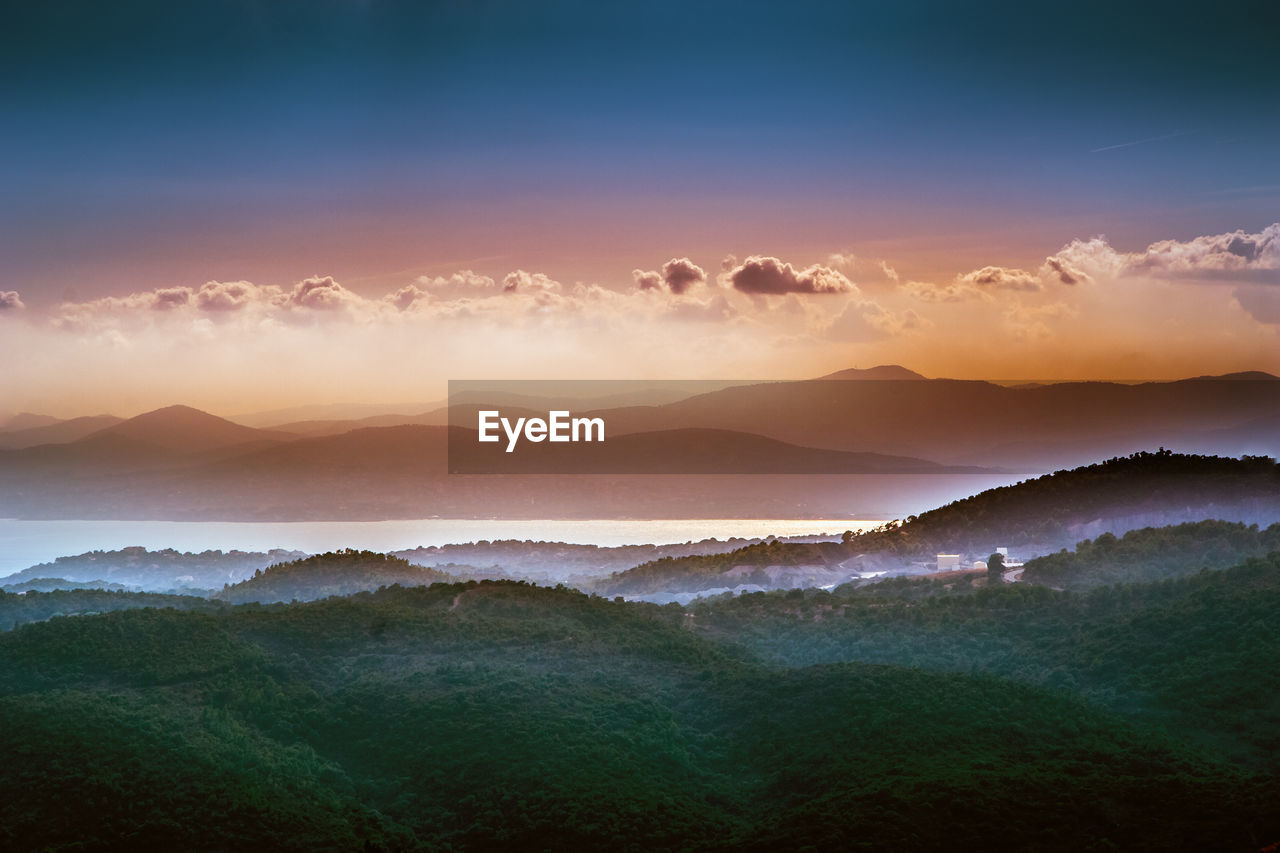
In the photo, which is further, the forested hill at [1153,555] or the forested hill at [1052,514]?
the forested hill at [1052,514]

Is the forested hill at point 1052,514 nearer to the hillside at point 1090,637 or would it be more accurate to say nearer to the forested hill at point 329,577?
the hillside at point 1090,637

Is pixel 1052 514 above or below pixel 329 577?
above

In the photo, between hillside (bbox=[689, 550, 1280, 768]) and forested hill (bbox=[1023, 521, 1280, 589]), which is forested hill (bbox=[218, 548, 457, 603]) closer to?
hillside (bbox=[689, 550, 1280, 768])

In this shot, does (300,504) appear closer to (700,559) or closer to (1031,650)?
(700,559)

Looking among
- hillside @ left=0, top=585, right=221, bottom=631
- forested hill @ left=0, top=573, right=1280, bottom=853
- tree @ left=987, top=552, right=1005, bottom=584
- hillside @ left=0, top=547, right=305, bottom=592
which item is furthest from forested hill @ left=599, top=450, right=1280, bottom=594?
hillside @ left=0, top=547, right=305, bottom=592

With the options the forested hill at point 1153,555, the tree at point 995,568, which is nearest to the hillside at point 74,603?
the tree at point 995,568

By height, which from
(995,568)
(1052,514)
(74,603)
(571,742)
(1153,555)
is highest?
(1052,514)

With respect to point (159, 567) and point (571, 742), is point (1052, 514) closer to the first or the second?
point (571, 742)

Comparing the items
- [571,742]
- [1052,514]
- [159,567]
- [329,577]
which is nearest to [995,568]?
[1052,514]
